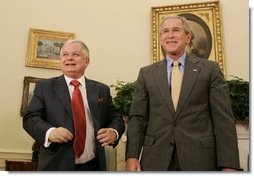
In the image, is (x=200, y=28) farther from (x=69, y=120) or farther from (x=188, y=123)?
(x=69, y=120)

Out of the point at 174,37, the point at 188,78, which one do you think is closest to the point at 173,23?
the point at 174,37

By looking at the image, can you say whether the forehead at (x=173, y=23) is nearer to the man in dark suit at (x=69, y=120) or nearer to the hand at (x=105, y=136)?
the man in dark suit at (x=69, y=120)

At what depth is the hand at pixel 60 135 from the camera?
1.85m

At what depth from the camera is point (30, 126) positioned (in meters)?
1.93

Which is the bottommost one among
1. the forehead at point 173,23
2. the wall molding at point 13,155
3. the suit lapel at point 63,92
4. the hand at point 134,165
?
the wall molding at point 13,155

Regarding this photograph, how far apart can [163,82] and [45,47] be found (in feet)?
7.73

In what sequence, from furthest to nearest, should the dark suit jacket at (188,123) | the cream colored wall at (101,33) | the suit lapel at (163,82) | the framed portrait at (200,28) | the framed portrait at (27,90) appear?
the framed portrait at (200,28) → the cream colored wall at (101,33) → the framed portrait at (27,90) → the suit lapel at (163,82) → the dark suit jacket at (188,123)

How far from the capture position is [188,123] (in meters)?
1.89

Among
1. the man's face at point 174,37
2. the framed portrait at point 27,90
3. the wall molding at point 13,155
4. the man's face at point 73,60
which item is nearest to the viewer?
the man's face at point 174,37

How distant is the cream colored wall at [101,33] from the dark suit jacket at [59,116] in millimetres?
1698

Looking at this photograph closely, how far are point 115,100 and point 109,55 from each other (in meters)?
0.74

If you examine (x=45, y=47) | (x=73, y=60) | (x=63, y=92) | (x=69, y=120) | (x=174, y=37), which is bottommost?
(x=69, y=120)

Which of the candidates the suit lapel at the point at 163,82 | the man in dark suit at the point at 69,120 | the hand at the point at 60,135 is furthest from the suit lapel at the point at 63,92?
the suit lapel at the point at 163,82

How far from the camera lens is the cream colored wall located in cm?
379
